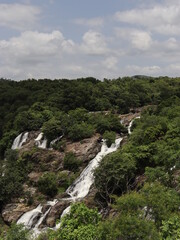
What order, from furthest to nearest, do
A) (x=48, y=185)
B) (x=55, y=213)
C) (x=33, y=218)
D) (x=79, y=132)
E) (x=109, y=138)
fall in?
(x=79, y=132)
(x=109, y=138)
(x=48, y=185)
(x=33, y=218)
(x=55, y=213)

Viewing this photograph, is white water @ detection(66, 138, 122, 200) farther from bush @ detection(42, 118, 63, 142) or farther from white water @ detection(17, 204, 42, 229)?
bush @ detection(42, 118, 63, 142)

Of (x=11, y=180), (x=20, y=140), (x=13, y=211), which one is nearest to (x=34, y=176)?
(x=11, y=180)

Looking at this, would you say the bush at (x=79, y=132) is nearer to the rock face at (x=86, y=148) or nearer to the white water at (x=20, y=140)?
the rock face at (x=86, y=148)

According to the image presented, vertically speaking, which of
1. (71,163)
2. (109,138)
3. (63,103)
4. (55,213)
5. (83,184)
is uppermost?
(63,103)

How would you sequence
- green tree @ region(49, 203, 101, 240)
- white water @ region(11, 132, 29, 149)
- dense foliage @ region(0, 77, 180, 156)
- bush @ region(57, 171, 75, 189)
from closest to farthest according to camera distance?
green tree @ region(49, 203, 101, 240), bush @ region(57, 171, 75, 189), dense foliage @ region(0, 77, 180, 156), white water @ region(11, 132, 29, 149)

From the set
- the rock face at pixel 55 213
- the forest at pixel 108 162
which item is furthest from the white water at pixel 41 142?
the rock face at pixel 55 213

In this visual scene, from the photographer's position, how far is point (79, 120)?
53438 mm

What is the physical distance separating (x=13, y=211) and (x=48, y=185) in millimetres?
5238

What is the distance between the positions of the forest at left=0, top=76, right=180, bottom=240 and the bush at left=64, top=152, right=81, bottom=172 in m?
0.14

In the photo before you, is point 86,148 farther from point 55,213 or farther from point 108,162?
point 55,213

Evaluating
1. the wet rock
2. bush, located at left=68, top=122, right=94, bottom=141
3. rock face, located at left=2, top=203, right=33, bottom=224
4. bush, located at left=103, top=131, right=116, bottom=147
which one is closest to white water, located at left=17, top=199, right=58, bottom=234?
rock face, located at left=2, top=203, right=33, bottom=224

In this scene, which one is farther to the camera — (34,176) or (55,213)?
(34,176)

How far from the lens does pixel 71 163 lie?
40.8 metres

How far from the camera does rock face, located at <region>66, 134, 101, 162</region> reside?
42.3m
